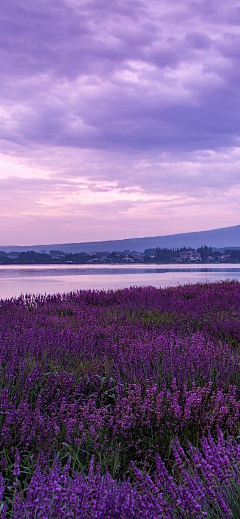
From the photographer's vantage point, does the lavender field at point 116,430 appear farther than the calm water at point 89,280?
No

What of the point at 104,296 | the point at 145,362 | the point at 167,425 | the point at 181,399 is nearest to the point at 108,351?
the point at 145,362

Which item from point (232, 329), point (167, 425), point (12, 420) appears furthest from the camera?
point (232, 329)

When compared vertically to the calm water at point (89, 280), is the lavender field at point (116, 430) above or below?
above

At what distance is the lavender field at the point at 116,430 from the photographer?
175 cm

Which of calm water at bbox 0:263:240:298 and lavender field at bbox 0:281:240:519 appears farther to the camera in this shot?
calm water at bbox 0:263:240:298

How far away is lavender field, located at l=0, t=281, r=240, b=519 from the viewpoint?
1.75m

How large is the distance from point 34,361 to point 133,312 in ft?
17.6

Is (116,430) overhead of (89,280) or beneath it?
overhead

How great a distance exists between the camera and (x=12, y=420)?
9.83 ft

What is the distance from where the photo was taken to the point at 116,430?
311 cm

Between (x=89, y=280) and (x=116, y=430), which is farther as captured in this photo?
(x=89, y=280)

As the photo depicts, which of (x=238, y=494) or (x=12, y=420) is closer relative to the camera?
(x=238, y=494)

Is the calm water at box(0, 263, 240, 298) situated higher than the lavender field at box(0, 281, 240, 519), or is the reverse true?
the lavender field at box(0, 281, 240, 519)

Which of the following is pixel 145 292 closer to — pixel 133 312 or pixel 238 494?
pixel 133 312
